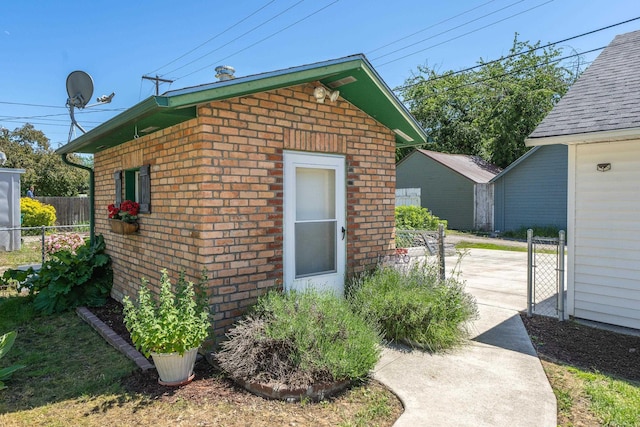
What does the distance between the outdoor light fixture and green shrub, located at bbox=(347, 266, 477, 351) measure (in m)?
2.18

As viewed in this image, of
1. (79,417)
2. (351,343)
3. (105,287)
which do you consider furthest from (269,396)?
(105,287)

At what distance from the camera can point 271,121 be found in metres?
4.48

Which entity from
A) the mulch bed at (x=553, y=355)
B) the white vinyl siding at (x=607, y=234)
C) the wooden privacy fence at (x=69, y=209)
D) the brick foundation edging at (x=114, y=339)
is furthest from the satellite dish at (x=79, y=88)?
the wooden privacy fence at (x=69, y=209)

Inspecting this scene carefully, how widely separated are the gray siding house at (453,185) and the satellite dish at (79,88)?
1717 centimetres

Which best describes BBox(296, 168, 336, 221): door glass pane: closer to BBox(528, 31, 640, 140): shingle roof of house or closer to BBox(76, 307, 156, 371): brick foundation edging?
BBox(76, 307, 156, 371): brick foundation edging

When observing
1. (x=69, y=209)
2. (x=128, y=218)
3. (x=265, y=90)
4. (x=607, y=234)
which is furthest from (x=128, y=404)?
(x=69, y=209)

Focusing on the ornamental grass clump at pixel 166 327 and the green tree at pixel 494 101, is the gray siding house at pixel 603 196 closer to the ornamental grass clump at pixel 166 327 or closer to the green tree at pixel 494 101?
the ornamental grass clump at pixel 166 327

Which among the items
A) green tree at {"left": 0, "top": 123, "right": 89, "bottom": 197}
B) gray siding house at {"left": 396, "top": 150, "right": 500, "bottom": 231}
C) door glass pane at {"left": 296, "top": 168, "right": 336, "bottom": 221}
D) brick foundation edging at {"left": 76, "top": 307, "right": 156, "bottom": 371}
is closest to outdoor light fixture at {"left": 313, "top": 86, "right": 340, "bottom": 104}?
door glass pane at {"left": 296, "top": 168, "right": 336, "bottom": 221}

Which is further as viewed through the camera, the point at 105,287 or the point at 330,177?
the point at 105,287

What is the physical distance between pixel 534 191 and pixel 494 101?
1046 cm

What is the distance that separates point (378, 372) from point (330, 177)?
2.34 metres

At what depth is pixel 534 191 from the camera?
18594 mm

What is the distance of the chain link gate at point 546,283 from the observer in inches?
217

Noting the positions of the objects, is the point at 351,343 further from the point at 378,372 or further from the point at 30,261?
the point at 30,261
